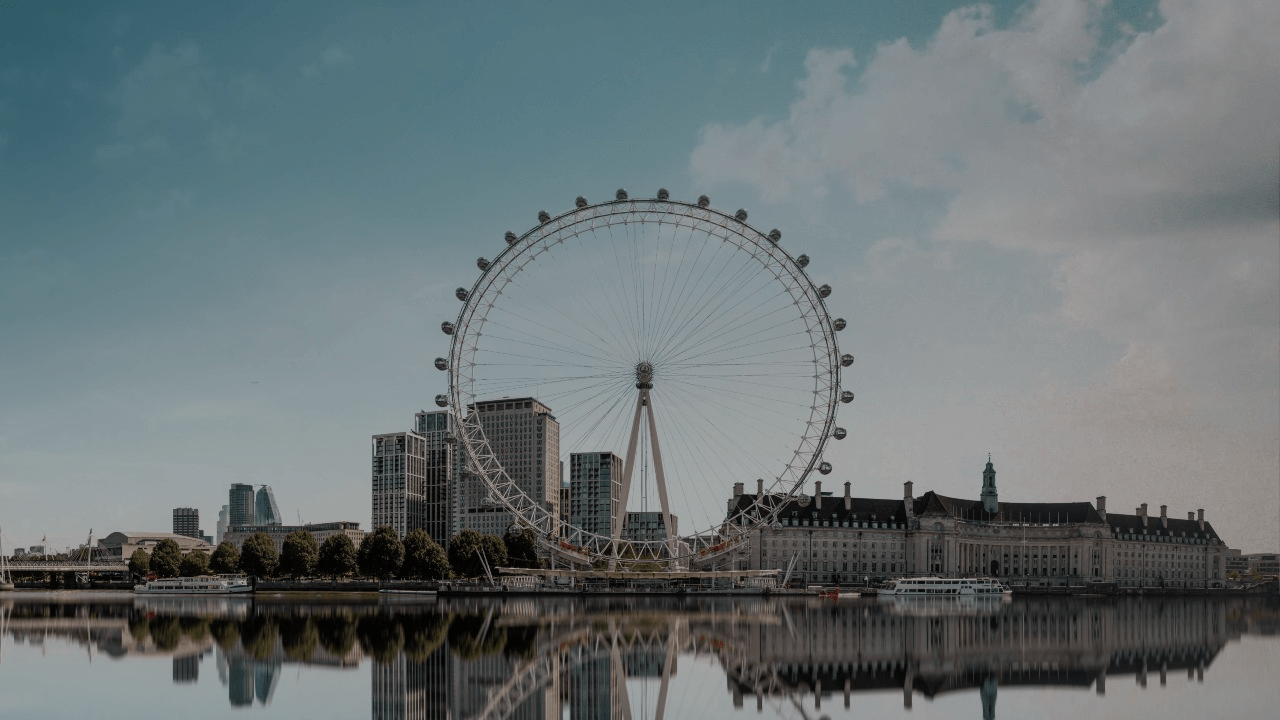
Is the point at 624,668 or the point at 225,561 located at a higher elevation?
the point at 624,668

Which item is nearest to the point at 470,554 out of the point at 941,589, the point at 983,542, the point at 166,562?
the point at 166,562

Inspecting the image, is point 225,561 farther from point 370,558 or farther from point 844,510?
point 844,510

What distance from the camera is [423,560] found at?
106 meters

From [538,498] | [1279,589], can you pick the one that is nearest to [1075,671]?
[1279,589]

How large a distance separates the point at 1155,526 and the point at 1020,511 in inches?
927

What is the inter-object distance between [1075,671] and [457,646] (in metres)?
21.0

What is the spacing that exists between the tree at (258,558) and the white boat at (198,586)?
4.76 ft

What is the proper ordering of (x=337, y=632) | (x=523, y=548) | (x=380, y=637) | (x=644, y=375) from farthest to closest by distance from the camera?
(x=523, y=548)
(x=644, y=375)
(x=337, y=632)
(x=380, y=637)

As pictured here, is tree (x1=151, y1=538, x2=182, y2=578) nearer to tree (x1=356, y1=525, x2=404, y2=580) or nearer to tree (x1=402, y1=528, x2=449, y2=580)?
tree (x1=356, y1=525, x2=404, y2=580)

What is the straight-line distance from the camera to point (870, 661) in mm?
37688

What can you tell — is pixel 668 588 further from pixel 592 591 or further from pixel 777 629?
pixel 777 629

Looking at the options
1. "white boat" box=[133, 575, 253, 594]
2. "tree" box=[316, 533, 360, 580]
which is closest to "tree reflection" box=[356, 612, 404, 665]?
"white boat" box=[133, 575, 253, 594]

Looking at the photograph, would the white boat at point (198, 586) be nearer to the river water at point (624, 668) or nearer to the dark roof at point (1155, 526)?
the river water at point (624, 668)

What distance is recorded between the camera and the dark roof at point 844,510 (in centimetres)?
14188
